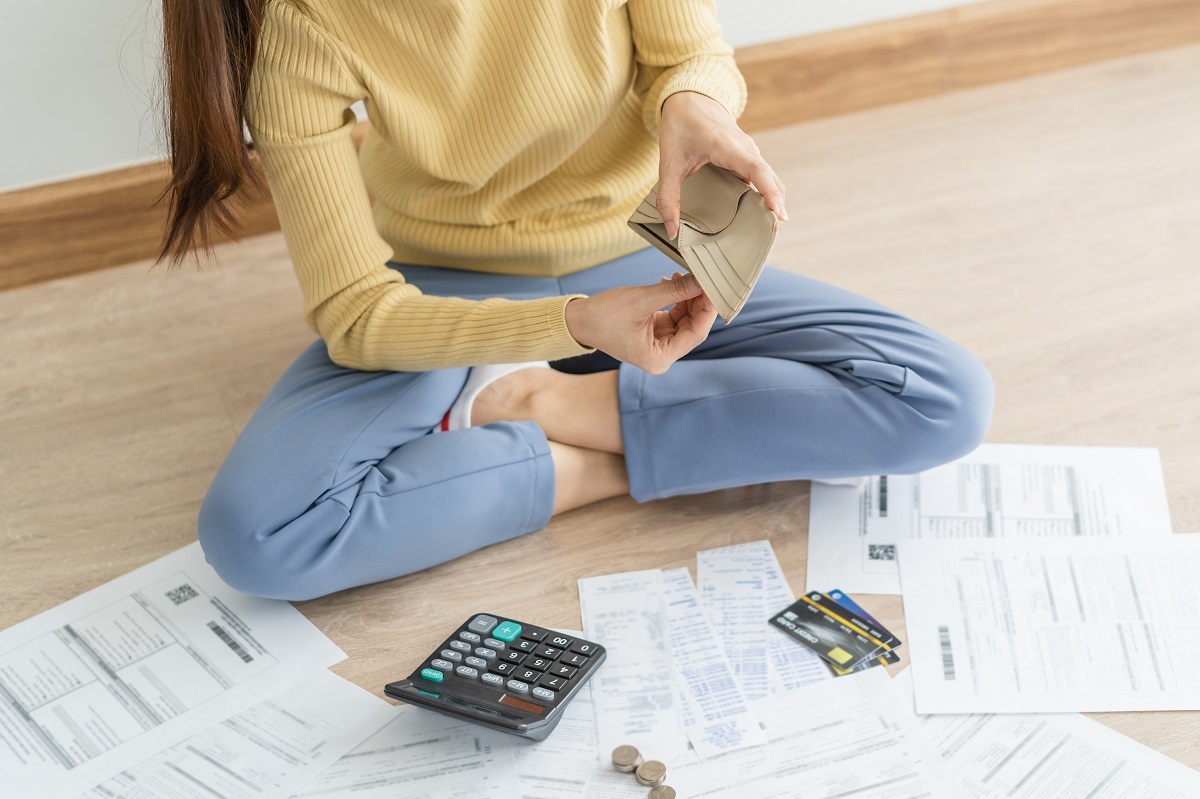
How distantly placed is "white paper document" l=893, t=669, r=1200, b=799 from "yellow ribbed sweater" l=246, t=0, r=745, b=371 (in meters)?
0.48

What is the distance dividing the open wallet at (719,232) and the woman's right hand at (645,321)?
37 mm

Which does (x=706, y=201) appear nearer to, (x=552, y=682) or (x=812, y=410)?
(x=812, y=410)

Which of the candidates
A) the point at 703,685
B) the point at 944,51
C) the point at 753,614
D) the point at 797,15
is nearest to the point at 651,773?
the point at 703,685

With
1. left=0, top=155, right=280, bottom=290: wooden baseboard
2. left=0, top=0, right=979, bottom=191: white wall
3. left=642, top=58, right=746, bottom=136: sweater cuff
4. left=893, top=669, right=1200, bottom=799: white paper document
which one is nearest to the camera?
left=893, top=669, right=1200, bottom=799: white paper document

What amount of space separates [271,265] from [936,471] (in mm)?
1084

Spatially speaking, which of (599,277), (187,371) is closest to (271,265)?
(187,371)

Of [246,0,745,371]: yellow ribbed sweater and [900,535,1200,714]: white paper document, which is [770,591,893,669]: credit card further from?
[246,0,745,371]: yellow ribbed sweater

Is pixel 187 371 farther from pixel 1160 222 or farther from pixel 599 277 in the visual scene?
pixel 1160 222

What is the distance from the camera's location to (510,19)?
115cm

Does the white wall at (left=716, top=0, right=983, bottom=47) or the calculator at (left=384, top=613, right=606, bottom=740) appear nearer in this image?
the calculator at (left=384, top=613, right=606, bottom=740)

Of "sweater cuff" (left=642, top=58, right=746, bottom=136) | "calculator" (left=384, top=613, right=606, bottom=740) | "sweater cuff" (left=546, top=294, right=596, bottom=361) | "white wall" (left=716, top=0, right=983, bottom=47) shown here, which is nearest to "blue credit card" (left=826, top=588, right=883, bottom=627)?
"calculator" (left=384, top=613, right=606, bottom=740)

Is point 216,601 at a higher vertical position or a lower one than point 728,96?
lower

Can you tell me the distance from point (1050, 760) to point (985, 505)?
1.07 feet

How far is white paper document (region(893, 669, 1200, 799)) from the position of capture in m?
0.91
